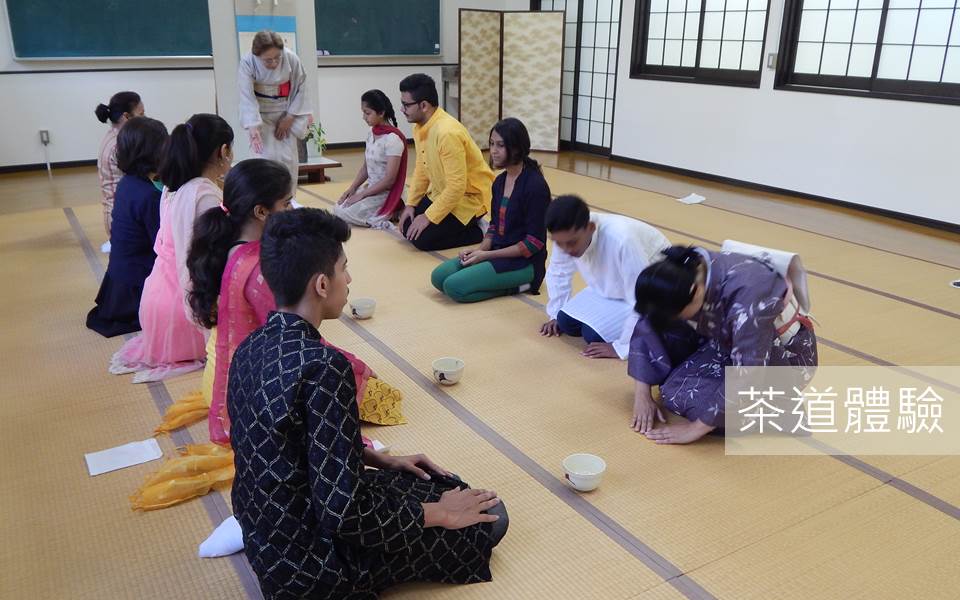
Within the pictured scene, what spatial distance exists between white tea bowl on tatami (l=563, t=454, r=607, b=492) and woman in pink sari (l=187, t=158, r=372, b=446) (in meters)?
0.72

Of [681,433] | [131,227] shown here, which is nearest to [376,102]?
[131,227]

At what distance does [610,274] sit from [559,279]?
1.05ft

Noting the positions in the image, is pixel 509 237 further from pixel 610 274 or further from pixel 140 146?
pixel 140 146

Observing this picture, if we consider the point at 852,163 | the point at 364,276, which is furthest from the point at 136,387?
the point at 852,163

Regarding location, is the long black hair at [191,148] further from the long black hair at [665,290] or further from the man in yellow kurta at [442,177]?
the man in yellow kurta at [442,177]

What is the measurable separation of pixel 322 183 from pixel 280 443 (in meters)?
5.44

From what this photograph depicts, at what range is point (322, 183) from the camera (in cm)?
657

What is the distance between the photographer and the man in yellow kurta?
167 inches

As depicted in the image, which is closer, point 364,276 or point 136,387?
point 136,387

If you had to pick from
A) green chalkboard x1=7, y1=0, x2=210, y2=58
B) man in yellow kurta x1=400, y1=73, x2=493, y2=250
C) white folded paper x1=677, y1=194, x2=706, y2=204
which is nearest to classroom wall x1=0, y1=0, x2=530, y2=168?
green chalkboard x1=7, y1=0, x2=210, y2=58

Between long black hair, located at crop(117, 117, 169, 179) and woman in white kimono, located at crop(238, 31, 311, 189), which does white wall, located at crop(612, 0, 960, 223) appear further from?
long black hair, located at crop(117, 117, 169, 179)

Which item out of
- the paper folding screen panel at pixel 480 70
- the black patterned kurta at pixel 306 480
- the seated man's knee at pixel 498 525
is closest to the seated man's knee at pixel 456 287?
the seated man's knee at pixel 498 525

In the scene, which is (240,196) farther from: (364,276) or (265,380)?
(364,276)

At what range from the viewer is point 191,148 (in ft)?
8.56
